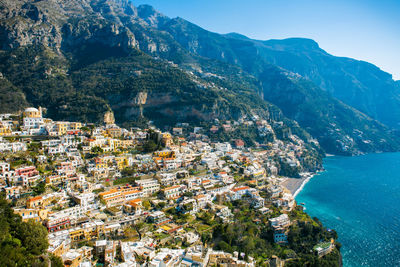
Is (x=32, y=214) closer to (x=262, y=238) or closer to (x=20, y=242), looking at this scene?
(x=20, y=242)

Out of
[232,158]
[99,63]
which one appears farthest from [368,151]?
[99,63]

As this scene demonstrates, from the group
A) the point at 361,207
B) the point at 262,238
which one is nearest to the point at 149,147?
the point at 262,238

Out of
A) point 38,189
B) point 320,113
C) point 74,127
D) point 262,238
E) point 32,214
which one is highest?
point 320,113

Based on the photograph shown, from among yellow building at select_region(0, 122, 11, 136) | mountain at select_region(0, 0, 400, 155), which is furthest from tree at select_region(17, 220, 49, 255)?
mountain at select_region(0, 0, 400, 155)

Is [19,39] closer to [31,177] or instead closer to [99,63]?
[99,63]

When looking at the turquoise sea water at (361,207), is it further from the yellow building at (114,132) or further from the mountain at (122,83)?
the yellow building at (114,132)

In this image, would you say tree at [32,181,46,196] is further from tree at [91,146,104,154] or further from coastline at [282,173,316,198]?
coastline at [282,173,316,198]
